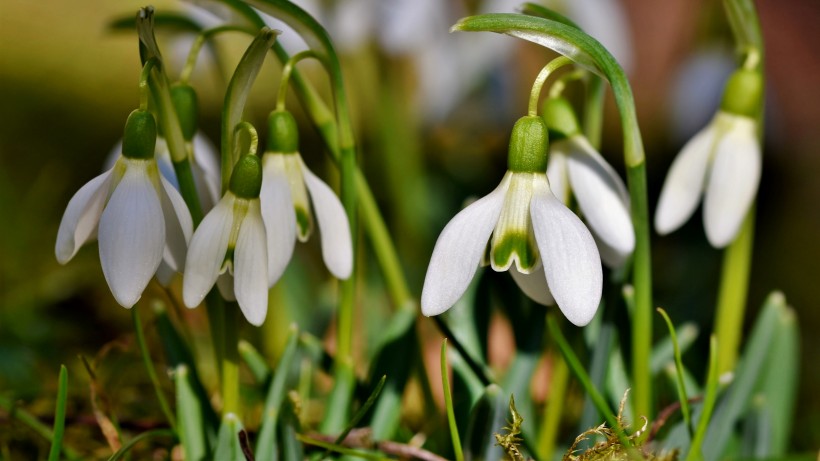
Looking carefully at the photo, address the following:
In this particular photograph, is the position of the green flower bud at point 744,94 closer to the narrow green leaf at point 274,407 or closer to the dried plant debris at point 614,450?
the dried plant debris at point 614,450

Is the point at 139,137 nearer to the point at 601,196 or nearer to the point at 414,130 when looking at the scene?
the point at 601,196

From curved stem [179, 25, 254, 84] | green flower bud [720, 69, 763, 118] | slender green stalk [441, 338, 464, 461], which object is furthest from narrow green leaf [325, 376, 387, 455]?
green flower bud [720, 69, 763, 118]

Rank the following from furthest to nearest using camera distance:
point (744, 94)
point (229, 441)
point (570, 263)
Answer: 1. point (744, 94)
2. point (229, 441)
3. point (570, 263)

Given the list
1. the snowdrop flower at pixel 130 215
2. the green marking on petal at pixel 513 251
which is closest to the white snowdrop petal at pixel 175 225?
the snowdrop flower at pixel 130 215

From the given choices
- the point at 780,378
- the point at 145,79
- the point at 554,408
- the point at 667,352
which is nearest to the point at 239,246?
Answer: the point at 145,79

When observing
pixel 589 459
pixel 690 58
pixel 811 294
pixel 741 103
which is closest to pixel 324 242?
pixel 589 459
